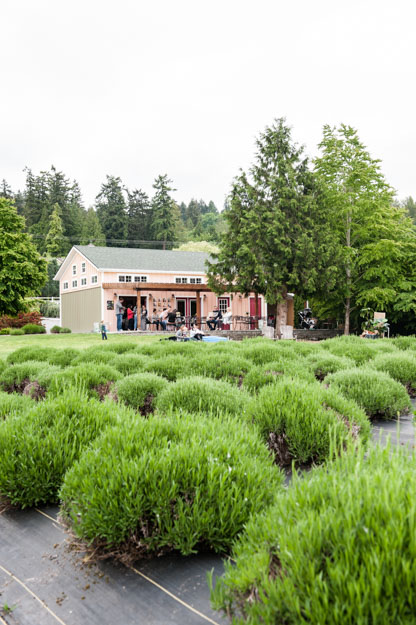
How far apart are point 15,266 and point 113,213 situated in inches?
1993

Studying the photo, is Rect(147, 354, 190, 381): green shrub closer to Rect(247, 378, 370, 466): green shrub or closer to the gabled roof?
Rect(247, 378, 370, 466): green shrub

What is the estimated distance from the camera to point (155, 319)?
27.6 m

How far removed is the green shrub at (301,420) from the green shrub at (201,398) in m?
0.38

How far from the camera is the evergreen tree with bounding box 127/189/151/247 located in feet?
234

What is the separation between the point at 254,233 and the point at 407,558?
2358 centimetres

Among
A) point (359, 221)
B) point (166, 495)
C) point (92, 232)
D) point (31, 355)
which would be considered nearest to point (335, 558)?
point (166, 495)

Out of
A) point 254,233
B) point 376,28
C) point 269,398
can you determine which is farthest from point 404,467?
point 254,233

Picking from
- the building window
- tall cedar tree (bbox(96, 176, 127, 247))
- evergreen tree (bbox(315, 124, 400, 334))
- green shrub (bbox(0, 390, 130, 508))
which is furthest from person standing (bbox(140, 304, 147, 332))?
tall cedar tree (bbox(96, 176, 127, 247))

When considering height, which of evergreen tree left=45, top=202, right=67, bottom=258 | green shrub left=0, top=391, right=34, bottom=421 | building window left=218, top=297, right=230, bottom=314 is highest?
evergreen tree left=45, top=202, right=67, bottom=258

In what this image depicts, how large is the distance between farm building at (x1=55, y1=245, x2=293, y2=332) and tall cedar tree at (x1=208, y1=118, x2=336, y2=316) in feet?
15.1

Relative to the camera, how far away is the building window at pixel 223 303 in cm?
3384

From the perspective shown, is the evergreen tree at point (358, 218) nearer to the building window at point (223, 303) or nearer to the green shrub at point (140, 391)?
the building window at point (223, 303)

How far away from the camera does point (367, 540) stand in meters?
1.40

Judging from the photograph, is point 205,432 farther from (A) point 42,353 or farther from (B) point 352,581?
(A) point 42,353
